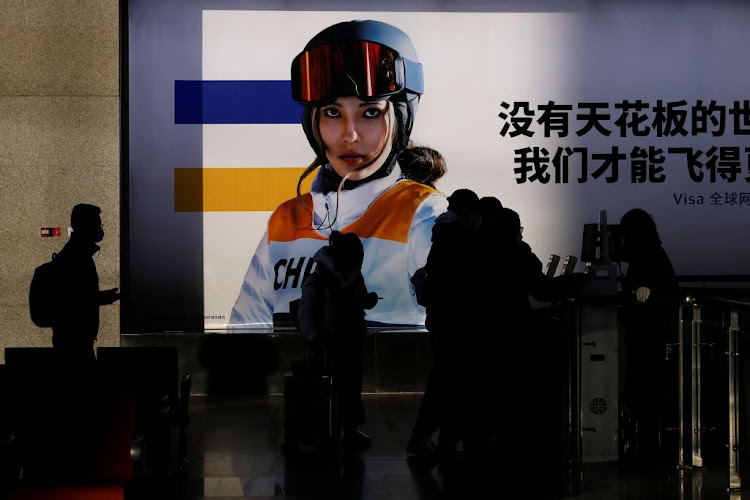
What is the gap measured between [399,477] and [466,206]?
74.9 inches

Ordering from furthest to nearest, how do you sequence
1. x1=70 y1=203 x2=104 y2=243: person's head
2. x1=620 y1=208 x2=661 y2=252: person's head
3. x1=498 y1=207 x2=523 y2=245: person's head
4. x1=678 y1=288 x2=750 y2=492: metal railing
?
x1=620 y1=208 x2=661 y2=252: person's head
x1=70 y1=203 x2=104 y2=243: person's head
x1=498 y1=207 x2=523 y2=245: person's head
x1=678 y1=288 x2=750 y2=492: metal railing

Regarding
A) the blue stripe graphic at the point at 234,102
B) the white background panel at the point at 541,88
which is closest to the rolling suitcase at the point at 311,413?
the white background panel at the point at 541,88

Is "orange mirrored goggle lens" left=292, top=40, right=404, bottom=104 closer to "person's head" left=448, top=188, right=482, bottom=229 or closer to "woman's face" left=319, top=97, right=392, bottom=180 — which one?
"woman's face" left=319, top=97, right=392, bottom=180

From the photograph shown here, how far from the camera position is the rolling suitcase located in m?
7.50

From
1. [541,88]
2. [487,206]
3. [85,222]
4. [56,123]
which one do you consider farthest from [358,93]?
[85,222]

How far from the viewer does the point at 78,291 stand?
720 cm

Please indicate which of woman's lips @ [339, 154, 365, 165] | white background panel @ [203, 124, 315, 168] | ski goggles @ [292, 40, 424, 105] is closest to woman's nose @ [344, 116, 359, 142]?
woman's lips @ [339, 154, 365, 165]

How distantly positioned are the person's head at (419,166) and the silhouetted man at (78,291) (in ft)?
12.7

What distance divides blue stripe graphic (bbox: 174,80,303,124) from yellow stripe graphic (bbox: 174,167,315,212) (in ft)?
1.64

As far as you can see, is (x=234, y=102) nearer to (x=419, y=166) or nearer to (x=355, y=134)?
(x=355, y=134)

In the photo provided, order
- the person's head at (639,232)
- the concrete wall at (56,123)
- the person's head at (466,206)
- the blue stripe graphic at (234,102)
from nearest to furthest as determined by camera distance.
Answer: the person's head at (466,206) < the person's head at (639,232) < the concrete wall at (56,123) < the blue stripe graphic at (234,102)

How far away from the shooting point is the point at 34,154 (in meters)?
10.3

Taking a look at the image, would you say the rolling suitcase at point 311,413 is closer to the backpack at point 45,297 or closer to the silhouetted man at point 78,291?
the silhouetted man at point 78,291

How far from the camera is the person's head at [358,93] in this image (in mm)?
10406
